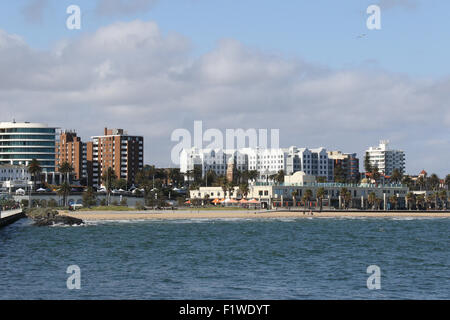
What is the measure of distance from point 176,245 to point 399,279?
43.8 metres

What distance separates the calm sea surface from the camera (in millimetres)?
52366

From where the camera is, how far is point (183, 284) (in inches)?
2226

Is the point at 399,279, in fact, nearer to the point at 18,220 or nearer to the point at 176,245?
the point at 176,245

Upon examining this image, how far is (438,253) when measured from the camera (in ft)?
293

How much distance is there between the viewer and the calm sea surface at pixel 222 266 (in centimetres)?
5237

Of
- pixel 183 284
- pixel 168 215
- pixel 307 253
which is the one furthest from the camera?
pixel 168 215

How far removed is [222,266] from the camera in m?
71.1

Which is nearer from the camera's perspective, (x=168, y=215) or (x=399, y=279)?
(x=399, y=279)

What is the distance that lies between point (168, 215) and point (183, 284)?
442 feet
